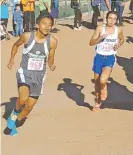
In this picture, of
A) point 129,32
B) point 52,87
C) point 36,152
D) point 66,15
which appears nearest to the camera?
point 36,152

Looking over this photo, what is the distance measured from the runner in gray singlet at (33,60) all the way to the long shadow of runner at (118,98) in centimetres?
192

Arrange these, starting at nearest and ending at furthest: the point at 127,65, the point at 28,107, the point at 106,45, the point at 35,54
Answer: the point at 35,54 < the point at 28,107 < the point at 106,45 < the point at 127,65

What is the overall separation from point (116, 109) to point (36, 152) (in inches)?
89.0

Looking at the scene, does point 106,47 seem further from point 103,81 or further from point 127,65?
point 127,65

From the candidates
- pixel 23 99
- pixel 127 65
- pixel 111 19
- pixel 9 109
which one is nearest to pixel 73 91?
pixel 9 109

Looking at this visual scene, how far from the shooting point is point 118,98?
28.0 ft

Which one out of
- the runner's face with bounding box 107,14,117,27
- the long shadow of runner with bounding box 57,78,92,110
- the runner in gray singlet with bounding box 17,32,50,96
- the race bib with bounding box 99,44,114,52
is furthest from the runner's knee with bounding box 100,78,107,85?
the runner in gray singlet with bounding box 17,32,50,96

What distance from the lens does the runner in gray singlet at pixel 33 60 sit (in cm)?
623

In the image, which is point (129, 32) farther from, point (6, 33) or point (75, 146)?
point (75, 146)

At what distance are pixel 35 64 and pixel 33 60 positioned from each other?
7 centimetres

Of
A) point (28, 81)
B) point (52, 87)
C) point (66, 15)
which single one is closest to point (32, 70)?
point (28, 81)

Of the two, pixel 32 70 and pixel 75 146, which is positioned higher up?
pixel 32 70

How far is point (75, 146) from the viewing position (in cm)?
622

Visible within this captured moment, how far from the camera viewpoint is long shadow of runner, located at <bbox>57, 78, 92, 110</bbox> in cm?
831
